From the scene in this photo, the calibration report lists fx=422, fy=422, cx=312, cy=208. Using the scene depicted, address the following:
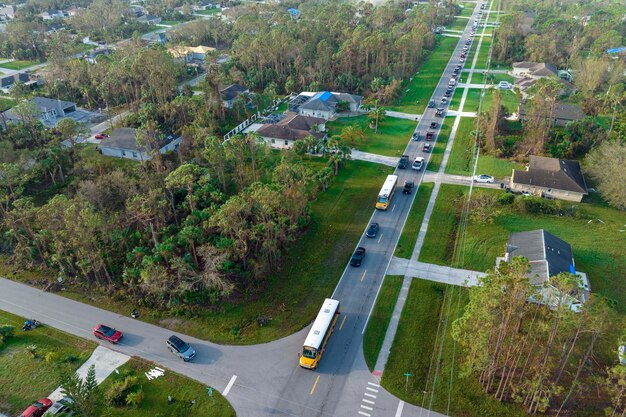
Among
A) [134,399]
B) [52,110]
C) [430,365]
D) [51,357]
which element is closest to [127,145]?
[52,110]

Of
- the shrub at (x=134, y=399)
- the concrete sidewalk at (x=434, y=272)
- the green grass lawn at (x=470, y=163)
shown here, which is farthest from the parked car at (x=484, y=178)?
the shrub at (x=134, y=399)

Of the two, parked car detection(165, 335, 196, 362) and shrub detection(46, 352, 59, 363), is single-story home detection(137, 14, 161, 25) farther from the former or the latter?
parked car detection(165, 335, 196, 362)

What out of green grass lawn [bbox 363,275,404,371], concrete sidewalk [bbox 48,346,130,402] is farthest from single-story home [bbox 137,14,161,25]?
green grass lawn [bbox 363,275,404,371]

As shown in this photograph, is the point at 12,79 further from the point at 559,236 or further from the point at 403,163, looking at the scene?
the point at 559,236

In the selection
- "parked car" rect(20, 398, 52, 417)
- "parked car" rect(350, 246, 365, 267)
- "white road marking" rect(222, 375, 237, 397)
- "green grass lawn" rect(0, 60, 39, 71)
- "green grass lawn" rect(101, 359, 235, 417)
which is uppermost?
"green grass lawn" rect(0, 60, 39, 71)

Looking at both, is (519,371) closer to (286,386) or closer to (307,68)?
(286,386)

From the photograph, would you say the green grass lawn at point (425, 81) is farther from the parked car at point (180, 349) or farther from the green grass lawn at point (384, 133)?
the parked car at point (180, 349)

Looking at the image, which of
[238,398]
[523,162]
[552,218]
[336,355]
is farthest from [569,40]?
[238,398]
